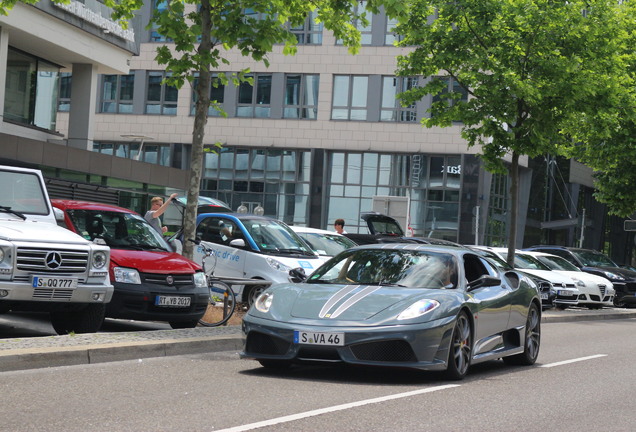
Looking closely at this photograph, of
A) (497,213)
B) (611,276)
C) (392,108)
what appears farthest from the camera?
(497,213)

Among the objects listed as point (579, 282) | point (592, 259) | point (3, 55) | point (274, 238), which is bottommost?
point (579, 282)

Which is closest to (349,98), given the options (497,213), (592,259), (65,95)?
(497,213)

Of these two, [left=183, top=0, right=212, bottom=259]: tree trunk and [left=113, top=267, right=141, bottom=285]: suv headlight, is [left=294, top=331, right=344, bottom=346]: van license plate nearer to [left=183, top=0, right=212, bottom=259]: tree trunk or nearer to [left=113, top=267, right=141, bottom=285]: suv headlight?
[left=113, top=267, right=141, bottom=285]: suv headlight

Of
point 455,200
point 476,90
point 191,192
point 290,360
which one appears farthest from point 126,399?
point 455,200

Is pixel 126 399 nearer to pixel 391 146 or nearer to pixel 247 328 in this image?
pixel 247 328

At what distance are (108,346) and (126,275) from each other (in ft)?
9.32

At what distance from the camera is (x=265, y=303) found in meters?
10.5

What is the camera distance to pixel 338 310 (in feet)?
33.0

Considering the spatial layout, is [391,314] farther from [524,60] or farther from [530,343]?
[524,60]

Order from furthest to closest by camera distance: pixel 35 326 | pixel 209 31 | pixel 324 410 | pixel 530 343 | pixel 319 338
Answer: pixel 209 31, pixel 35 326, pixel 530 343, pixel 319 338, pixel 324 410

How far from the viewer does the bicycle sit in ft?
50.2

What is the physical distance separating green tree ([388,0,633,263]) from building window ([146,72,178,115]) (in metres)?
29.2

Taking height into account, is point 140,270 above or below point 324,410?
above

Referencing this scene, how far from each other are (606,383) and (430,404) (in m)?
3.22
